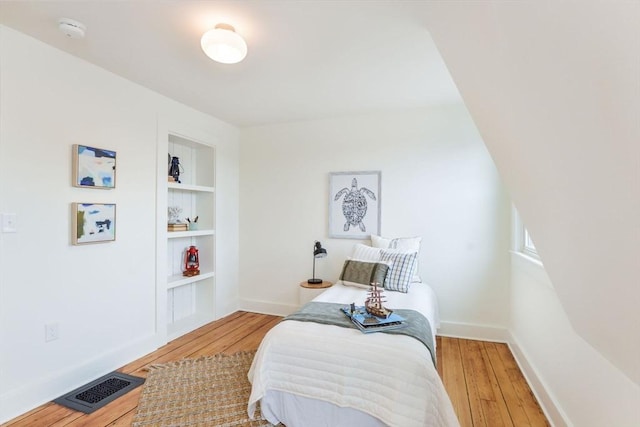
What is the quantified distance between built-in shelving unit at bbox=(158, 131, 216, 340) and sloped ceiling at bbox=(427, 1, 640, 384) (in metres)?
3.19

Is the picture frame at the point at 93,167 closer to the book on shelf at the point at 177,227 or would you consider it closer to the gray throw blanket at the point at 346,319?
the book on shelf at the point at 177,227

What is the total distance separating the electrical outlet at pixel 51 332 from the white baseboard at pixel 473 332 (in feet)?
11.2

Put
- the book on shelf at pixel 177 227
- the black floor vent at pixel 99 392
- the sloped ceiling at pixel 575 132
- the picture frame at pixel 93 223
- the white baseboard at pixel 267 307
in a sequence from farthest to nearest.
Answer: the white baseboard at pixel 267 307, the book on shelf at pixel 177 227, the picture frame at pixel 93 223, the black floor vent at pixel 99 392, the sloped ceiling at pixel 575 132

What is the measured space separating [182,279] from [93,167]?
4.85 ft

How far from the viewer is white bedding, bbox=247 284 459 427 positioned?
1625mm

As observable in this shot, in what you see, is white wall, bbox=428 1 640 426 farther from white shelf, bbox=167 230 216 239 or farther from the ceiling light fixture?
white shelf, bbox=167 230 216 239

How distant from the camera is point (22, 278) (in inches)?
83.7

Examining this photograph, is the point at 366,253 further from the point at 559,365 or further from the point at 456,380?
the point at 559,365

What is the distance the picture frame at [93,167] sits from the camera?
7.91 ft

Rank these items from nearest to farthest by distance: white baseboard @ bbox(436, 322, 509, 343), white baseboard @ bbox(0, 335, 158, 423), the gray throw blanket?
the gray throw blanket, white baseboard @ bbox(0, 335, 158, 423), white baseboard @ bbox(436, 322, 509, 343)

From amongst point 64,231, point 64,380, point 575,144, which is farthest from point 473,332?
point 64,231

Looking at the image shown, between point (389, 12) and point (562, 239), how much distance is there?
150 centimetres

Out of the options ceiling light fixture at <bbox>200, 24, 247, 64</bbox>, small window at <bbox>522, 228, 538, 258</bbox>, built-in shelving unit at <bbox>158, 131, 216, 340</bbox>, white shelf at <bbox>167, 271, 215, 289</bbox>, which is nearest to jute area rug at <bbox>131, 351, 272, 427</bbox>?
white shelf at <bbox>167, 271, 215, 289</bbox>

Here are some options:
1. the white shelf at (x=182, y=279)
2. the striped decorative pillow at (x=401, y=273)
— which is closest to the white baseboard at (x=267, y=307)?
the white shelf at (x=182, y=279)
